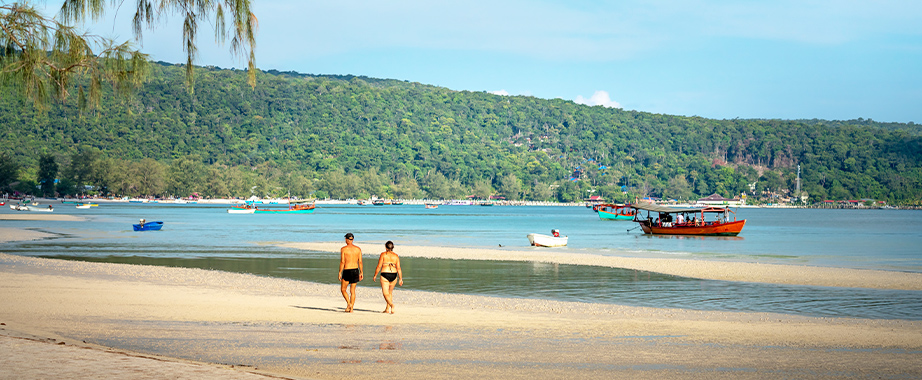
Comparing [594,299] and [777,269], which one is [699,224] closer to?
[777,269]

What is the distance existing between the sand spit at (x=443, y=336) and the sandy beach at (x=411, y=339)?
0.13 feet

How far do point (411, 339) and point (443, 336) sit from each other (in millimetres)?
739

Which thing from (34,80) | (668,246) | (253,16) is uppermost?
(253,16)

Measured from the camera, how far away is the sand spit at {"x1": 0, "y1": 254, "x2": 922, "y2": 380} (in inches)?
449

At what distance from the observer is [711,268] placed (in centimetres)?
3453

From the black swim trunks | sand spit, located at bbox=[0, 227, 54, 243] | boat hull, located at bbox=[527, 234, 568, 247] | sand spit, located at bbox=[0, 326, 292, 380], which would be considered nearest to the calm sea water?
boat hull, located at bbox=[527, 234, 568, 247]

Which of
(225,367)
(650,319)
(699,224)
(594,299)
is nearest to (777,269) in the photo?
(594,299)

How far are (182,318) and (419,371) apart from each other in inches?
287

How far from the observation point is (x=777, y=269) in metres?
34.4

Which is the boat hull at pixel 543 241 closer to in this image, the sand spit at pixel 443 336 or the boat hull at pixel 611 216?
the sand spit at pixel 443 336

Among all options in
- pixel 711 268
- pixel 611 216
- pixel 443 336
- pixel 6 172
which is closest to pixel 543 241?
pixel 711 268

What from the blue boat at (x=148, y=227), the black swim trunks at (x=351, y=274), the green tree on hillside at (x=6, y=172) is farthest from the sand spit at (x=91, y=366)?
the green tree on hillside at (x=6, y=172)

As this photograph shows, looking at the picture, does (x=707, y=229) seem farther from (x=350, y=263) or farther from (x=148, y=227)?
(x=350, y=263)

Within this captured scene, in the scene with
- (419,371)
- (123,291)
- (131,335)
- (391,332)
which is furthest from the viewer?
(123,291)
